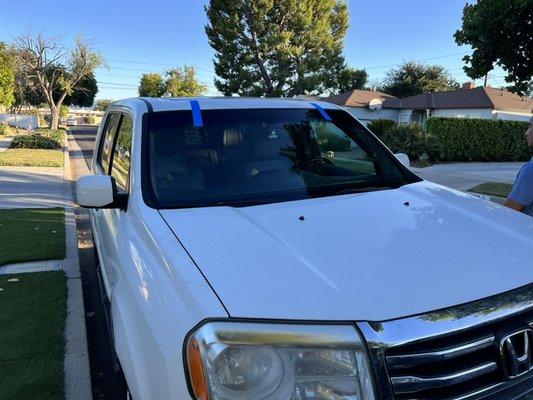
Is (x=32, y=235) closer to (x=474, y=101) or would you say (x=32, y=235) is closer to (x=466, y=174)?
(x=466, y=174)

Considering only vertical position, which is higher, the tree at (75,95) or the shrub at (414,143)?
the tree at (75,95)

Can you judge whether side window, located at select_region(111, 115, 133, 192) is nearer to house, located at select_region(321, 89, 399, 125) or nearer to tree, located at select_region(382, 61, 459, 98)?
house, located at select_region(321, 89, 399, 125)

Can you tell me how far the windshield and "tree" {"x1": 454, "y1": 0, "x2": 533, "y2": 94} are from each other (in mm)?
8424

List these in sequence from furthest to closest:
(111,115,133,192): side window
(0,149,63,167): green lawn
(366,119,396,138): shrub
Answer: (366,119,396,138): shrub < (0,149,63,167): green lawn < (111,115,133,192): side window

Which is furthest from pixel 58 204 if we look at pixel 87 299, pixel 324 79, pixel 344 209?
pixel 324 79

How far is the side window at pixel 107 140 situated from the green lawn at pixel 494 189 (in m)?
10.3

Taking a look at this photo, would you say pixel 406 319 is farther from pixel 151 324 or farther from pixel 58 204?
pixel 58 204

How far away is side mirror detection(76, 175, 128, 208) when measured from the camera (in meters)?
2.68

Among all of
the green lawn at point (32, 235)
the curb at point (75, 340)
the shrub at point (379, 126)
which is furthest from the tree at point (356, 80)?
the curb at point (75, 340)

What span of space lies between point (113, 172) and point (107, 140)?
0.78m

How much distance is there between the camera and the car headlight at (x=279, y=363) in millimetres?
1480

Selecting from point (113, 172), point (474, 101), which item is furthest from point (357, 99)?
point (113, 172)

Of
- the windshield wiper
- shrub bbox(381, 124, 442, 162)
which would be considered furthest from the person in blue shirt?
shrub bbox(381, 124, 442, 162)

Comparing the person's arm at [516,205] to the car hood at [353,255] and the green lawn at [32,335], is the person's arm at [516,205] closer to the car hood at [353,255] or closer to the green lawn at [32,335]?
the car hood at [353,255]
